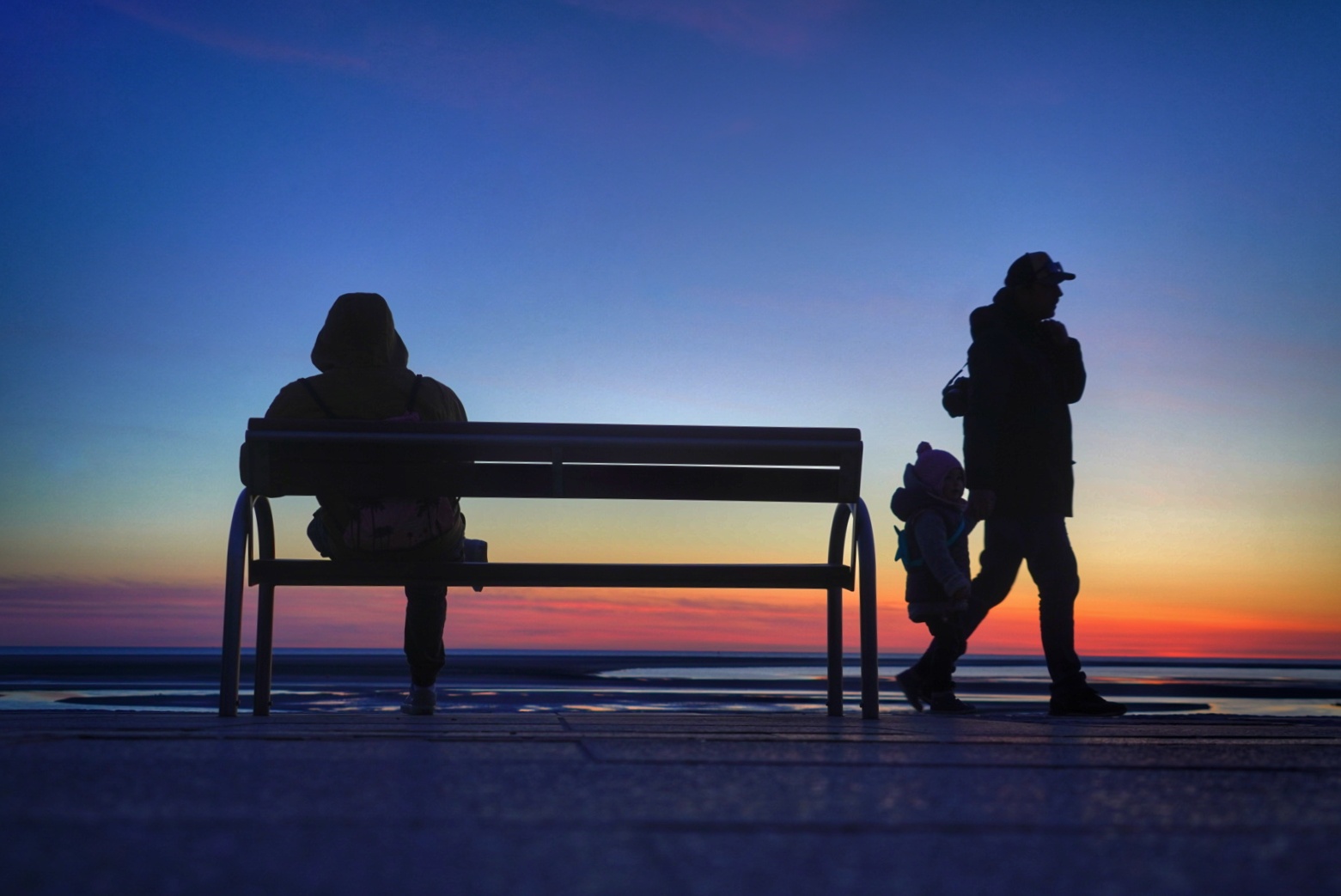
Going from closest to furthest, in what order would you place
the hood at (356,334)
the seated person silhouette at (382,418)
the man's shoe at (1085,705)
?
the seated person silhouette at (382,418)
the hood at (356,334)
the man's shoe at (1085,705)

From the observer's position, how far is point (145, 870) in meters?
1.25

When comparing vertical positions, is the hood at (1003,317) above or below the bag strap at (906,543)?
above

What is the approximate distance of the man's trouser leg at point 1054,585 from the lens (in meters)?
6.06

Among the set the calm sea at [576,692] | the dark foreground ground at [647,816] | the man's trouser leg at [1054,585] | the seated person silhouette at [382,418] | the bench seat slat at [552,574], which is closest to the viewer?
the dark foreground ground at [647,816]

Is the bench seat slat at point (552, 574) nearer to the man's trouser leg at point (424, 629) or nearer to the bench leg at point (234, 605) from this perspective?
the bench leg at point (234, 605)

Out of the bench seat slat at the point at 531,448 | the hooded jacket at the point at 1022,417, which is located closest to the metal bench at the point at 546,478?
the bench seat slat at the point at 531,448

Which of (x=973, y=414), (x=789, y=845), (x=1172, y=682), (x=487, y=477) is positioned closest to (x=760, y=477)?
(x=487, y=477)

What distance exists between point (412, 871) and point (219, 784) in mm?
789

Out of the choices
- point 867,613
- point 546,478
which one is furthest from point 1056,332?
point 546,478

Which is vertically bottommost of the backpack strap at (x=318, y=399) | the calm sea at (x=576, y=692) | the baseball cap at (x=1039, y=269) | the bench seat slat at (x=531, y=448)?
the calm sea at (x=576, y=692)

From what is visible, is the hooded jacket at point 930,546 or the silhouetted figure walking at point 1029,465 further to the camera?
the hooded jacket at point 930,546

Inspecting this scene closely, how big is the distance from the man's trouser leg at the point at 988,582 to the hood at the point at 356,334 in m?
3.06

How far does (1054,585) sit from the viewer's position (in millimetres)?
6070

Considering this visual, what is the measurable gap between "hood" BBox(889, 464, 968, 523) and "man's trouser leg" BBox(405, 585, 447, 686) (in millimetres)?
2723
